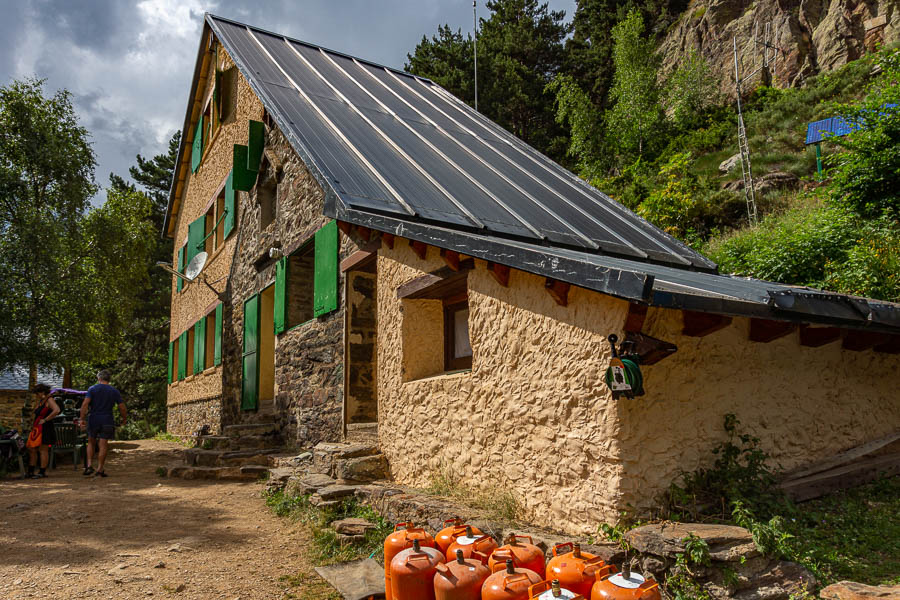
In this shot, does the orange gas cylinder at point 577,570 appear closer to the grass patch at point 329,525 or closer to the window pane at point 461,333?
the grass patch at point 329,525

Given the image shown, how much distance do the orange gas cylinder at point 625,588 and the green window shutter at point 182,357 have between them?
1391cm

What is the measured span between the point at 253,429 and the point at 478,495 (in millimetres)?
5204

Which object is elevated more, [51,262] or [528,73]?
[528,73]

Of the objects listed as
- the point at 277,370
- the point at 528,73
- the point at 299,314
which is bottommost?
the point at 277,370

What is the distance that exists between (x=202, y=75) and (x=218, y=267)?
509cm

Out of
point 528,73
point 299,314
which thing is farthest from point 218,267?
point 528,73

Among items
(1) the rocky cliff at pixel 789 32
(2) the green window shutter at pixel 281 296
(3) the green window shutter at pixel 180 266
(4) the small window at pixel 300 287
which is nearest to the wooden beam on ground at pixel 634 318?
(4) the small window at pixel 300 287

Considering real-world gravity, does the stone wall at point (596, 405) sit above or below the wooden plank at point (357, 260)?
below

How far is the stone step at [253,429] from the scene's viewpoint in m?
8.41

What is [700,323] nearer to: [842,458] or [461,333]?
[842,458]

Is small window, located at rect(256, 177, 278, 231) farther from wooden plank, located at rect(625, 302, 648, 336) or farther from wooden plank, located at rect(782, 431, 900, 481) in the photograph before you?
wooden plank, located at rect(782, 431, 900, 481)

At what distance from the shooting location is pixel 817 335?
14.2 feet

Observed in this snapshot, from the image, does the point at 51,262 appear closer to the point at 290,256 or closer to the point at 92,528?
the point at 290,256

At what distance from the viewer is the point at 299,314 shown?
332 inches
